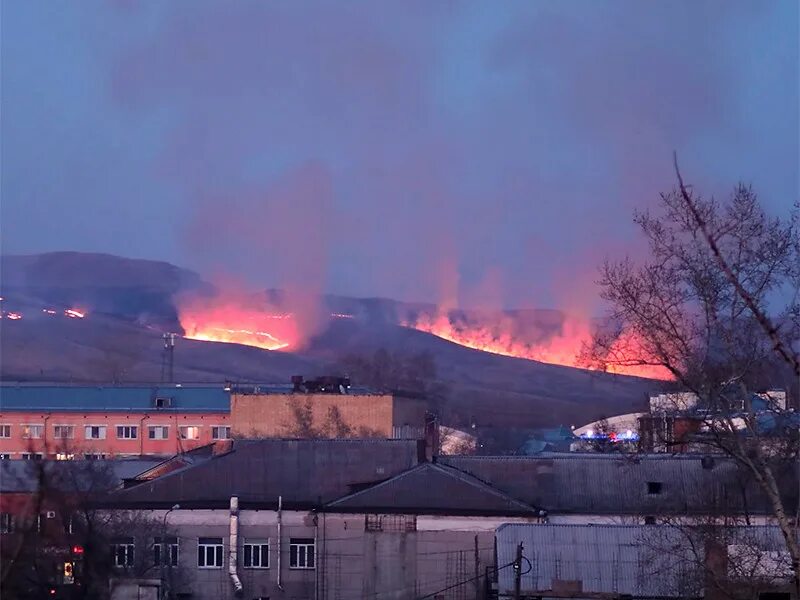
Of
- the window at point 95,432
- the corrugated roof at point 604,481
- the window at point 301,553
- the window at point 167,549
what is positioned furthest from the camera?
the window at point 95,432

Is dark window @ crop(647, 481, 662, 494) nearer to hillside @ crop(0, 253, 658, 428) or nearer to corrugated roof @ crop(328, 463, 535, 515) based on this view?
corrugated roof @ crop(328, 463, 535, 515)

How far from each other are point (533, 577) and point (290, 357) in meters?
98.6

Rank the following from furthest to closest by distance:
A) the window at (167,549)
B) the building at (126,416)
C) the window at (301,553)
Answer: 1. the building at (126,416)
2. the window at (301,553)
3. the window at (167,549)

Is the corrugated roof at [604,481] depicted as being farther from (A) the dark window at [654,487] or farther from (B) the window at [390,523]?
(B) the window at [390,523]

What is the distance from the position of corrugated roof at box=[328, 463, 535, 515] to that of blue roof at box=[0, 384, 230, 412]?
27.7 metres

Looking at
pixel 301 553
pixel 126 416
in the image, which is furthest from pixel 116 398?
pixel 301 553

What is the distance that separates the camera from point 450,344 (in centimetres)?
14138

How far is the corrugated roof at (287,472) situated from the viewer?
26.1 metres

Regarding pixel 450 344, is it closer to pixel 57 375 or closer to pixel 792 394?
pixel 57 375

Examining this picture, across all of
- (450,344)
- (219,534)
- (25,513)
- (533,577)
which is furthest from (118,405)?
(450,344)

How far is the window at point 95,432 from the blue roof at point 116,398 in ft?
2.56

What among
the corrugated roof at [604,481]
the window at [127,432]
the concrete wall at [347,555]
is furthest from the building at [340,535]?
the window at [127,432]

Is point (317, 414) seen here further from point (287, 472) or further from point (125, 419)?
point (125, 419)

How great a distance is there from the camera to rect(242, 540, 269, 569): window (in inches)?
963
